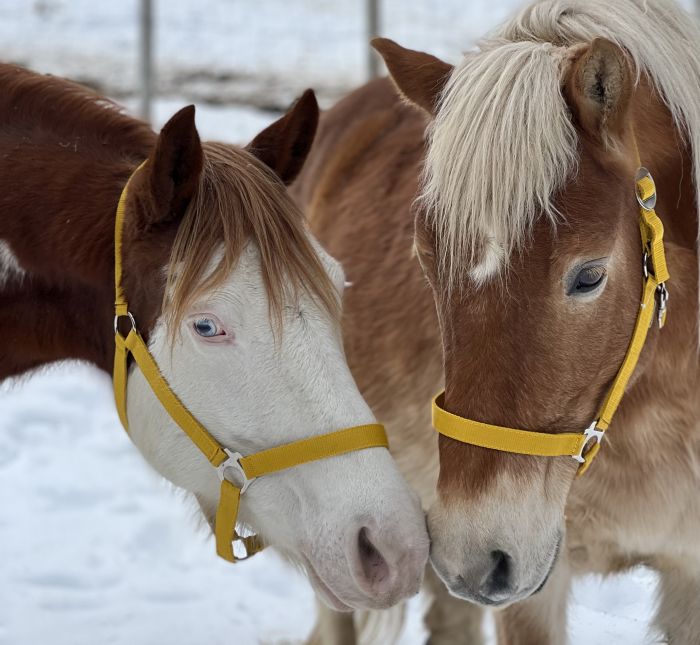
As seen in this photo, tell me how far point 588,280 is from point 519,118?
38 cm

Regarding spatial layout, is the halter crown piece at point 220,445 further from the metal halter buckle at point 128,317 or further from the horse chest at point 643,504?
the horse chest at point 643,504

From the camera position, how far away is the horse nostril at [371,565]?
2156 millimetres

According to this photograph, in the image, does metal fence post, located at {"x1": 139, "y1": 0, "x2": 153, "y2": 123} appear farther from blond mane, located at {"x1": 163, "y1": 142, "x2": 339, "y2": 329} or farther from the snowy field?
blond mane, located at {"x1": 163, "y1": 142, "x2": 339, "y2": 329}

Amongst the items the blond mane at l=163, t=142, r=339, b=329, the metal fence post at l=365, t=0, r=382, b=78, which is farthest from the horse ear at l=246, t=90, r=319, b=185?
the metal fence post at l=365, t=0, r=382, b=78

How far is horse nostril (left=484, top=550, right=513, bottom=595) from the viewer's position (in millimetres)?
2146

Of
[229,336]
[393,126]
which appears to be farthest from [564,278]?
[393,126]

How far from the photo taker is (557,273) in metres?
2.10

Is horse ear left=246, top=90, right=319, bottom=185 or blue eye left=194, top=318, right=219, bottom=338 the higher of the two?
horse ear left=246, top=90, right=319, bottom=185

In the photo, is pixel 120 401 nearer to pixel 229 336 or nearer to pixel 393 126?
pixel 229 336

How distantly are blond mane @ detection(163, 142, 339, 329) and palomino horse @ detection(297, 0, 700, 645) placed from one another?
0.29 m

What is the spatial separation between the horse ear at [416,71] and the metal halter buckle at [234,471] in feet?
3.17

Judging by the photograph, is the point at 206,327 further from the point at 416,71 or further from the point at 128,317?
the point at 416,71

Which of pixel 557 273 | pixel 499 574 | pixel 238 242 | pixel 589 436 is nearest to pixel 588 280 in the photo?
pixel 557 273

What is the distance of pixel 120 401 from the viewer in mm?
2418
